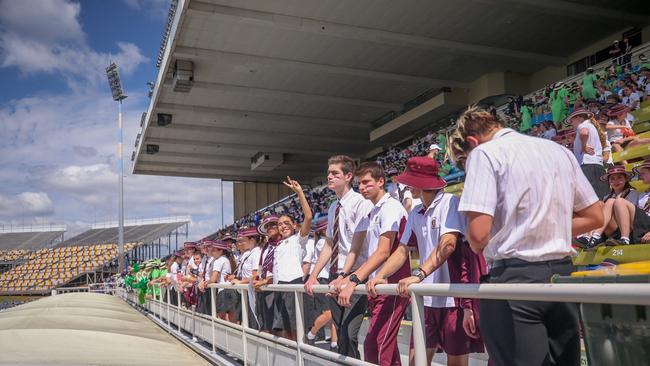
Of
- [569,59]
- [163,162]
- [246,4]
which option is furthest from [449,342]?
[163,162]

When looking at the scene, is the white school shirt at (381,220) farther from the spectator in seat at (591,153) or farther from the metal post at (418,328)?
the spectator in seat at (591,153)

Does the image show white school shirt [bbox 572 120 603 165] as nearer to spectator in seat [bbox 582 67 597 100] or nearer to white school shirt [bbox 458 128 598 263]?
white school shirt [bbox 458 128 598 263]

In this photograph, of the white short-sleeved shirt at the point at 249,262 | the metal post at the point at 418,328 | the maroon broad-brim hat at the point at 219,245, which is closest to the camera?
the metal post at the point at 418,328

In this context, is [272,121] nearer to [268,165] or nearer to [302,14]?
[268,165]

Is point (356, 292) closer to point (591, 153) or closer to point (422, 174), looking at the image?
point (422, 174)

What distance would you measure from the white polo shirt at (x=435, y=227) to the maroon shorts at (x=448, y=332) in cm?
4

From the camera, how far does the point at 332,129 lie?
30.3m

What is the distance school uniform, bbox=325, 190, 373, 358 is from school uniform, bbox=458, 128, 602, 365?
1.78 metres

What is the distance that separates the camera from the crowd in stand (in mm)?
2211

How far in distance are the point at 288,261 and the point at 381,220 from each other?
239cm

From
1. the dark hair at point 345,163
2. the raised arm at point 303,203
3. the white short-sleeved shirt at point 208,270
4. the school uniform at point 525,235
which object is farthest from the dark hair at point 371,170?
the white short-sleeved shirt at point 208,270

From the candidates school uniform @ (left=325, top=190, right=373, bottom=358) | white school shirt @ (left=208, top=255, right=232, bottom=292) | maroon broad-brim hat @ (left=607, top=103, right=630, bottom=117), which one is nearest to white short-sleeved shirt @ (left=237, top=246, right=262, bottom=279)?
white school shirt @ (left=208, top=255, right=232, bottom=292)

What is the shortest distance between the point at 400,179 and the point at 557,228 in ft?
4.18

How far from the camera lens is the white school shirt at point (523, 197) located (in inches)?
87.0
